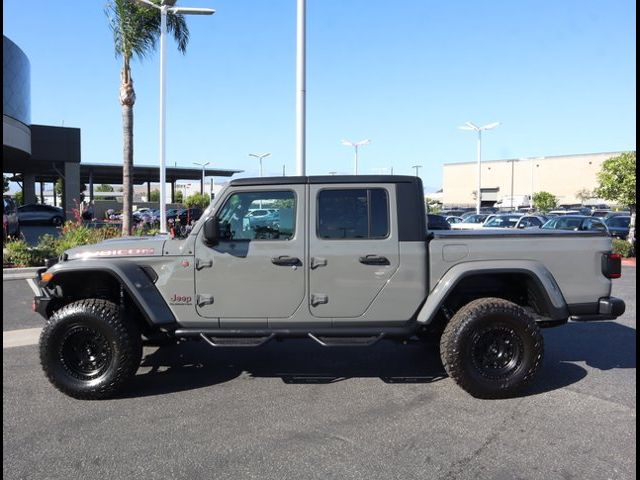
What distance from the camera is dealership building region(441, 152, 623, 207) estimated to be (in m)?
98.5

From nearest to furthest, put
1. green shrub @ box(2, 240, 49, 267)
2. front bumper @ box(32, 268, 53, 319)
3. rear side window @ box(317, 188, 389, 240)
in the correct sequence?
rear side window @ box(317, 188, 389, 240) < front bumper @ box(32, 268, 53, 319) < green shrub @ box(2, 240, 49, 267)

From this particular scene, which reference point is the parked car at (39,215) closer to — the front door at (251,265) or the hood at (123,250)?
the hood at (123,250)

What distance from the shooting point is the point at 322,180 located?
4.94 m

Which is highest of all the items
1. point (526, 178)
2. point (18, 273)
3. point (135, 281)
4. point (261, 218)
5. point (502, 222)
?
point (526, 178)

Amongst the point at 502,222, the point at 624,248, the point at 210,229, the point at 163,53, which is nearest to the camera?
the point at 210,229

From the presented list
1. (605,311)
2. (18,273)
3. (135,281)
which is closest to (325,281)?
(135,281)

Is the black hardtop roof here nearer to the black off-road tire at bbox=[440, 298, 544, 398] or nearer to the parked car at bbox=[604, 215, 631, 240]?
the black off-road tire at bbox=[440, 298, 544, 398]

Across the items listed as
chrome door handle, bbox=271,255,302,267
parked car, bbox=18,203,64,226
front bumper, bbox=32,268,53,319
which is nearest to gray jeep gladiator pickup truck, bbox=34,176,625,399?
chrome door handle, bbox=271,255,302,267

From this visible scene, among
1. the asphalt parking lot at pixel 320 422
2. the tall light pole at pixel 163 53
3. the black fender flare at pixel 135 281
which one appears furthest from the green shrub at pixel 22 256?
the black fender flare at pixel 135 281

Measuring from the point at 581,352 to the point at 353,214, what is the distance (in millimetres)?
3328

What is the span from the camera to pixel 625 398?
4.73 metres

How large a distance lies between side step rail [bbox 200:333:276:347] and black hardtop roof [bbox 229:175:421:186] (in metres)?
1.37

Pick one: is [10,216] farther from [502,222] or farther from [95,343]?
[502,222]

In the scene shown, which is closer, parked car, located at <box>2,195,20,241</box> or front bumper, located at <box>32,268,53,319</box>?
front bumper, located at <box>32,268,53,319</box>
